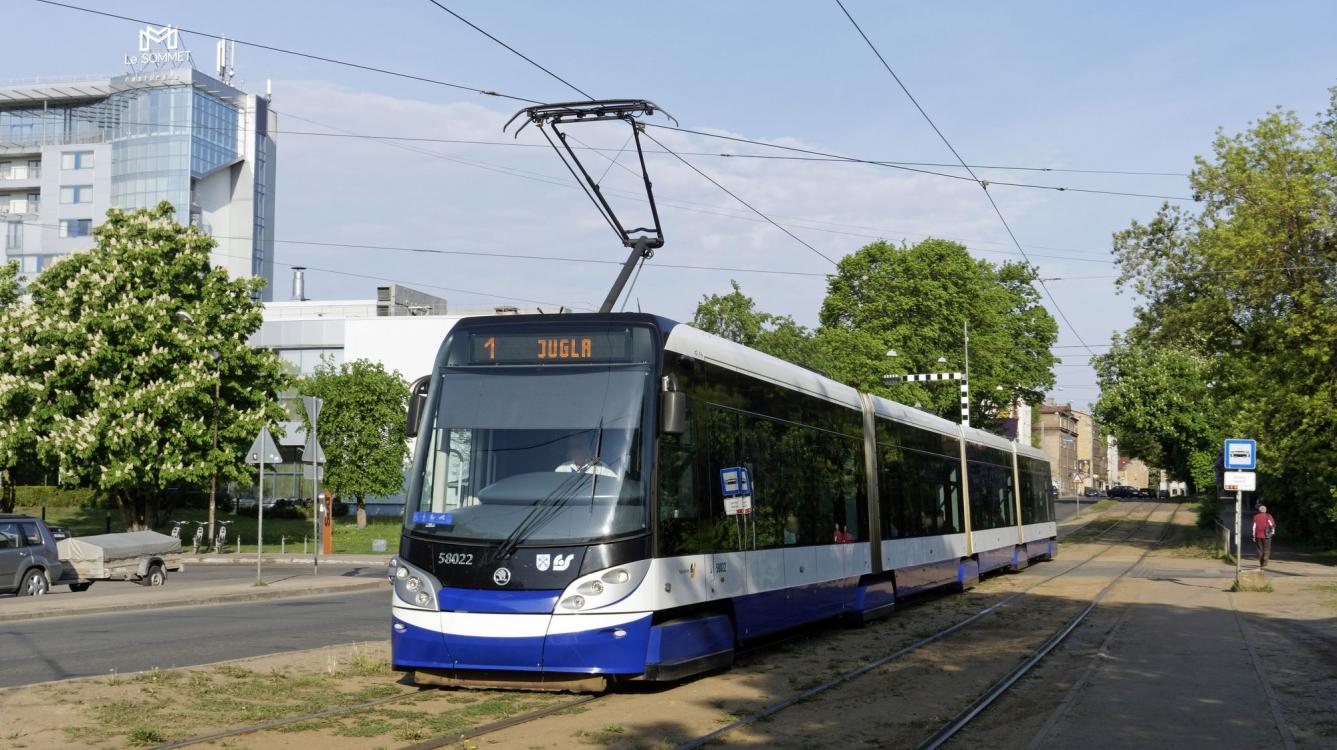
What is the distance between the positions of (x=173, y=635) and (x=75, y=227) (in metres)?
98.7

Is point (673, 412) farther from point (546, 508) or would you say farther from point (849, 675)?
point (849, 675)

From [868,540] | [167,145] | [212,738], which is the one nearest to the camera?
[212,738]

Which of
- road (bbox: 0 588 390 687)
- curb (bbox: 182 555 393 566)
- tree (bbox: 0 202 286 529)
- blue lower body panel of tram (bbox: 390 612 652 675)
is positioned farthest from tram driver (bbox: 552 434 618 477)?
tree (bbox: 0 202 286 529)

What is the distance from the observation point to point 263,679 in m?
11.3

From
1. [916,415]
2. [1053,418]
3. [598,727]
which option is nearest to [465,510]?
[598,727]

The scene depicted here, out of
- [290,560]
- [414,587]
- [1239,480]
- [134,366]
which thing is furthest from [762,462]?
[134,366]

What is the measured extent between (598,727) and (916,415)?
1320 centimetres

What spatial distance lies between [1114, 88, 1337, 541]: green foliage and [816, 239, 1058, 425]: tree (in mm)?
23392

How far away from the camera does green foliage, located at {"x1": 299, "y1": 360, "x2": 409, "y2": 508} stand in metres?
62.3

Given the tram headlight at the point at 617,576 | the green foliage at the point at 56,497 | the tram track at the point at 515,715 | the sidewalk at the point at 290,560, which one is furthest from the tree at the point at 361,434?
the tram headlight at the point at 617,576

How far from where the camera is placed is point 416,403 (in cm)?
1142

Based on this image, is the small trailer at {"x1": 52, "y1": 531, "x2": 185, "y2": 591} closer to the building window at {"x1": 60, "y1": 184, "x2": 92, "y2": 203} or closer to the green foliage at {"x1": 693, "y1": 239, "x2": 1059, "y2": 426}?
the green foliage at {"x1": 693, "y1": 239, "x2": 1059, "y2": 426}

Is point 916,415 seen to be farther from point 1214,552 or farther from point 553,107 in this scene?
point 1214,552

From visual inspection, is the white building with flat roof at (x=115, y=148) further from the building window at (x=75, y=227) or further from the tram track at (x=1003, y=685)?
the tram track at (x=1003, y=685)
